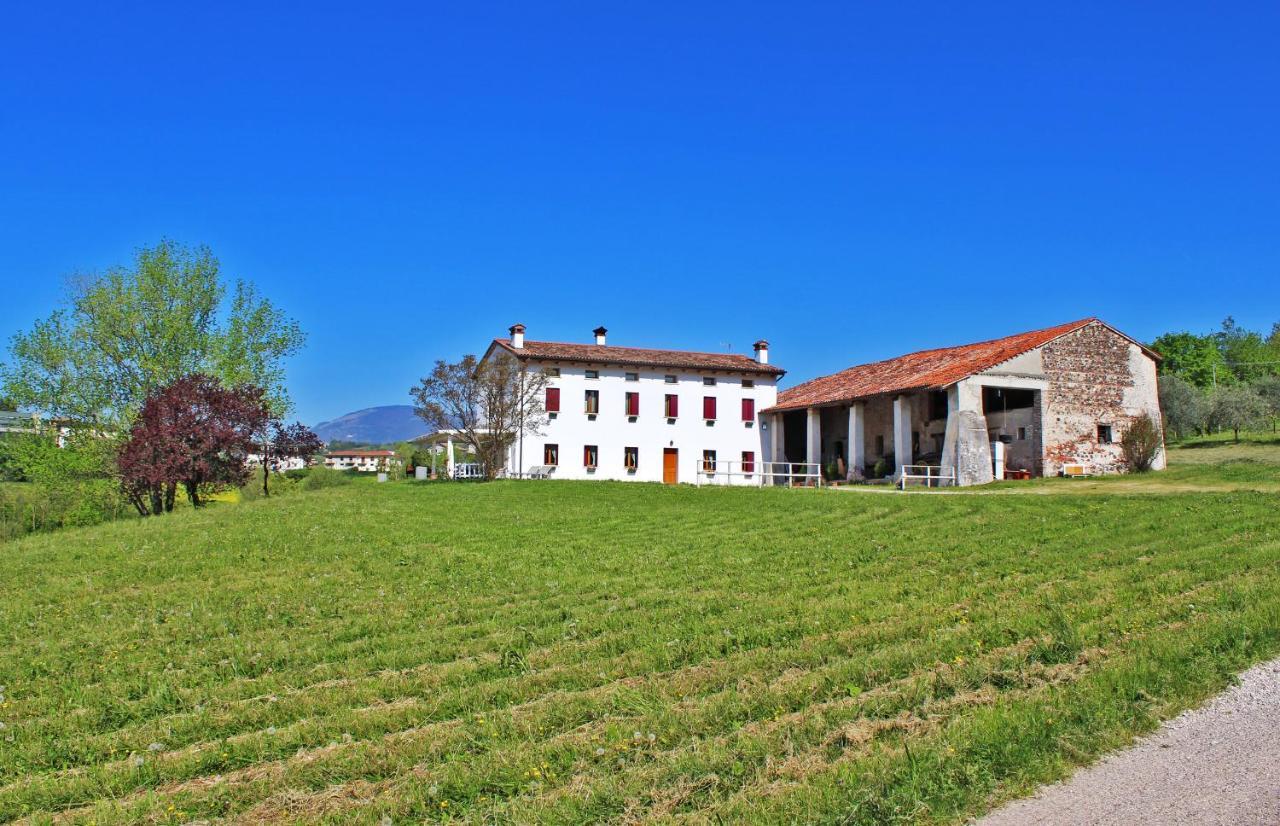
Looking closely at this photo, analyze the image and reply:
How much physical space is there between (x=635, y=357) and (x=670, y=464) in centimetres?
636

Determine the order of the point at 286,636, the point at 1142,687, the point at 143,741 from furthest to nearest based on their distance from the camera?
the point at 286,636
the point at 143,741
the point at 1142,687

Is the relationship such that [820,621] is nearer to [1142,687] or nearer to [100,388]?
[1142,687]

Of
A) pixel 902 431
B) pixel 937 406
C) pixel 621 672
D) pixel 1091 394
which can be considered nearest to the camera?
pixel 621 672

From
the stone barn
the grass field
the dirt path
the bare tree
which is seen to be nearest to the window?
the stone barn

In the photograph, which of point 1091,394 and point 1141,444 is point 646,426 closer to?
point 1091,394

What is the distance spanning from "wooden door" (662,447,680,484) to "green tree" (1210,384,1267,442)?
107ft

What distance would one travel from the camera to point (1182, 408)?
52812mm

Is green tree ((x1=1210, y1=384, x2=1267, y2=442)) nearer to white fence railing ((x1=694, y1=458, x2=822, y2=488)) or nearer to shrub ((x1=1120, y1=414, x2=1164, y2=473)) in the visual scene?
shrub ((x1=1120, y1=414, x2=1164, y2=473))

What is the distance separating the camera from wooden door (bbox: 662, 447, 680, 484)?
152ft

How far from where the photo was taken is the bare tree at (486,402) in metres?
38.6

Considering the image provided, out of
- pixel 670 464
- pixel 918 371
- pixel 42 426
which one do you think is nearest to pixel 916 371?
pixel 918 371

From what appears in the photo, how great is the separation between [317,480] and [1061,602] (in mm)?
37240

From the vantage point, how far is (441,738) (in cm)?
611

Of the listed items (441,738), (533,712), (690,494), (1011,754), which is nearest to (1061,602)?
(1011,754)
